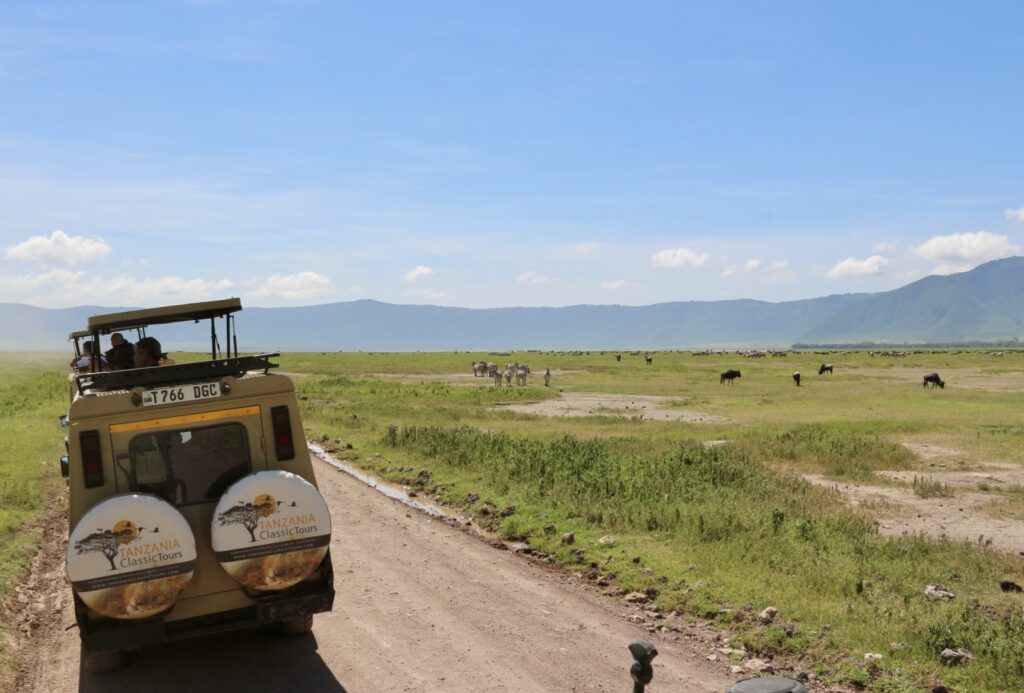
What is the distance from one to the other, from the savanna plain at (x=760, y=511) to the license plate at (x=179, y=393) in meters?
4.00

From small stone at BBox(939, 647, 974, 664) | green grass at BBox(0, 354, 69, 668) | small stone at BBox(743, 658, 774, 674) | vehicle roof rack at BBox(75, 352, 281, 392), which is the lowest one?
small stone at BBox(743, 658, 774, 674)

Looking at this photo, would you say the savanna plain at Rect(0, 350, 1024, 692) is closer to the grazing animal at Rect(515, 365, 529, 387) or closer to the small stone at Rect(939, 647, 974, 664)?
the small stone at Rect(939, 647, 974, 664)

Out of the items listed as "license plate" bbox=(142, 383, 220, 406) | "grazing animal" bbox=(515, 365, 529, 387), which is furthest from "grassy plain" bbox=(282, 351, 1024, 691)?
"grazing animal" bbox=(515, 365, 529, 387)

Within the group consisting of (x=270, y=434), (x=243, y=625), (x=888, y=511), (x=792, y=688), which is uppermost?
(x=270, y=434)

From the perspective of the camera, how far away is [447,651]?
371 inches

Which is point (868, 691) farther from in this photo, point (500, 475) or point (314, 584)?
point (500, 475)

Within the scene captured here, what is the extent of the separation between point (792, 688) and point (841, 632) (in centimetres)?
650

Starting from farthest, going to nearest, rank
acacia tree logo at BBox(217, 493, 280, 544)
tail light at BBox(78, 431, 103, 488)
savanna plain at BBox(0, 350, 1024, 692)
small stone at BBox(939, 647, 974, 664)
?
savanna plain at BBox(0, 350, 1024, 692)
small stone at BBox(939, 647, 974, 664)
tail light at BBox(78, 431, 103, 488)
acacia tree logo at BBox(217, 493, 280, 544)

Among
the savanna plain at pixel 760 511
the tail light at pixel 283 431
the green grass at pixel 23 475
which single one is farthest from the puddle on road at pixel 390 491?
the tail light at pixel 283 431

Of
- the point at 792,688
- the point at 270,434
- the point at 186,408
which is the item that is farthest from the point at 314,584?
the point at 792,688

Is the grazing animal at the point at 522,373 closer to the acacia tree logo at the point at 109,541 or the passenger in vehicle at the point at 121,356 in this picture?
the passenger in vehicle at the point at 121,356

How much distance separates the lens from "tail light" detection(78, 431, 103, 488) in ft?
26.5

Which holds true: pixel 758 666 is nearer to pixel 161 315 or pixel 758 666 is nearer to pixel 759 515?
pixel 759 515

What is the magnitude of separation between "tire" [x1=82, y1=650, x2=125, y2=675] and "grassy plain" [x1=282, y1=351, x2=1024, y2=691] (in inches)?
276
